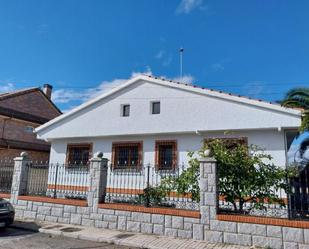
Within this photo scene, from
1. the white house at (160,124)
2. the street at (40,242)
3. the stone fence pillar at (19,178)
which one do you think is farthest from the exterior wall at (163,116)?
the street at (40,242)

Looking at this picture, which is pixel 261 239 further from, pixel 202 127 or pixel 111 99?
pixel 111 99

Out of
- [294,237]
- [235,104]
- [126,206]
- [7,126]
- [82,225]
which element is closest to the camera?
[294,237]

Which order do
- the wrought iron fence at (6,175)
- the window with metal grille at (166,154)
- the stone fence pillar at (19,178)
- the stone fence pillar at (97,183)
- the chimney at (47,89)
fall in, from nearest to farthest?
the stone fence pillar at (97,183) < the stone fence pillar at (19,178) < the wrought iron fence at (6,175) < the window with metal grille at (166,154) < the chimney at (47,89)

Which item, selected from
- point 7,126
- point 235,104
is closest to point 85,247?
point 235,104

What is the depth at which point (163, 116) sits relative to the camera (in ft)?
44.7

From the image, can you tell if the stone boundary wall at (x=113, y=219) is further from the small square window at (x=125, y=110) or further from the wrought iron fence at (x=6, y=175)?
the small square window at (x=125, y=110)

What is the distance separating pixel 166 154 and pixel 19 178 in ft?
21.2

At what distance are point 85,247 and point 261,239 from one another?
4216 millimetres

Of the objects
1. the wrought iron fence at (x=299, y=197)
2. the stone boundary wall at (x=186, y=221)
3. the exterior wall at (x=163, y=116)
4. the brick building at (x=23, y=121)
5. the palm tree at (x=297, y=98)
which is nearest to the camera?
the stone boundary wall at (x=186, y=221)

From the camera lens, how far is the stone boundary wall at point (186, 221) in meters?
6.57

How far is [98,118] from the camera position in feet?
49.5

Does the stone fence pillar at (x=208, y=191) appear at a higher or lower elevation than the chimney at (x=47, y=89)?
lower

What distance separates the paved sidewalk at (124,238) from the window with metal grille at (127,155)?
5724mm

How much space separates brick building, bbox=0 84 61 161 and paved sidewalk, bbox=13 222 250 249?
12161 mm
